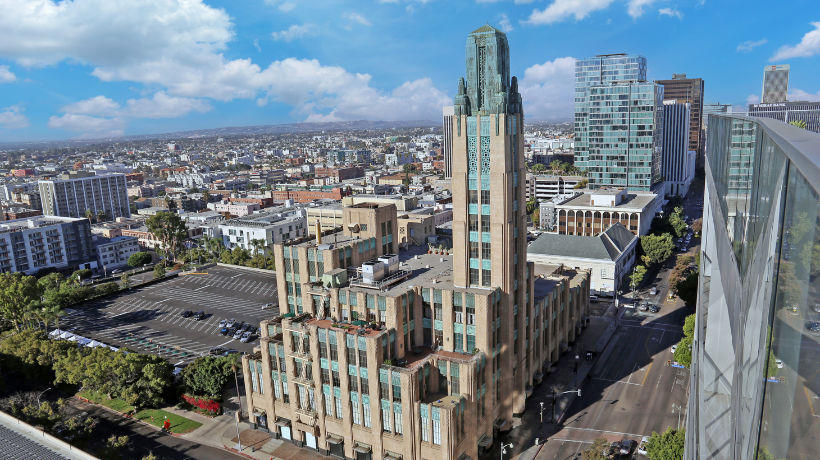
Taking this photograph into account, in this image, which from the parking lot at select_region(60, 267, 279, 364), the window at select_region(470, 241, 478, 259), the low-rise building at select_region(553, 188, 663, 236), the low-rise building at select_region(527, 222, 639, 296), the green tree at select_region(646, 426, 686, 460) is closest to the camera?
the green tree at select_region(646, 426, 686, 460)

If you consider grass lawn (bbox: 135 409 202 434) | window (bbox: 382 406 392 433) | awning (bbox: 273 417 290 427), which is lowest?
grass lawn (bbox: 135 409 202 434)

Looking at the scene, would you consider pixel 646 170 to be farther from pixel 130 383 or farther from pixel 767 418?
pixel 767 418

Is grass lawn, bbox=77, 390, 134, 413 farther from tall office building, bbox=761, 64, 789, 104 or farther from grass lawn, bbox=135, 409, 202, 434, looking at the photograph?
tall office building, bbox=761, 64, 789, 104

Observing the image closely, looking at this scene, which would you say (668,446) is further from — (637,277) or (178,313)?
(178,313)

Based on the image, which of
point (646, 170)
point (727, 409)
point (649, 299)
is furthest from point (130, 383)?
point (646, 170)

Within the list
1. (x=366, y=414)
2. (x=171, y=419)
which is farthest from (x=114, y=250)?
(x=366, y=414)

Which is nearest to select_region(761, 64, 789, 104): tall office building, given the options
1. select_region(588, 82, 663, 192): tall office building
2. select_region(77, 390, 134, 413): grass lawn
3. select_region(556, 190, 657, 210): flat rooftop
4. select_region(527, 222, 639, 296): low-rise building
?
select_region(588, 82, 663, 192): tall office building

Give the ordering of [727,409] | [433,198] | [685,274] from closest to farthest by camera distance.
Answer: [727,409]
[685,274]
[433,198]

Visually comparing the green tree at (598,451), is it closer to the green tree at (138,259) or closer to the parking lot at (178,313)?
the parking lot at (178,313)

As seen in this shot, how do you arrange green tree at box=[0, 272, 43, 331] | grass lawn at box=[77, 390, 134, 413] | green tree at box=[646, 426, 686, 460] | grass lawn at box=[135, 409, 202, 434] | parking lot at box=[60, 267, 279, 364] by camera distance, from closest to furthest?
green tree at box=[646, 426, 686, 460], grass lawn at box=[135, 409, 202, 434], grass lawn at box=[77, 390, 134, 413], parking lot at box=[60, 267, 279, 364], green tree at box=[0, 272, 43, 331]
